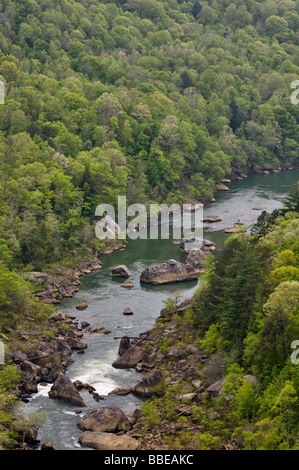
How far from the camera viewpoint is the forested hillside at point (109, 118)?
9512 cm

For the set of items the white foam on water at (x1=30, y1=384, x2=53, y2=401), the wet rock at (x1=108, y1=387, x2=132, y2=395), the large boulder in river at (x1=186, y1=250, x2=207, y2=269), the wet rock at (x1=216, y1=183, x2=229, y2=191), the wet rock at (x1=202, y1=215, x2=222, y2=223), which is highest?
the wet rock at (x1=216, y1=183, x2=229, y2=191)

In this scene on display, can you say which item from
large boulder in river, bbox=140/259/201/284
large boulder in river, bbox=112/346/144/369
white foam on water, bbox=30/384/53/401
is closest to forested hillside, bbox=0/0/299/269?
large boulder in river, bbox=140/259/201/284

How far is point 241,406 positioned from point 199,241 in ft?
165

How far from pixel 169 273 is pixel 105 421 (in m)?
35.8

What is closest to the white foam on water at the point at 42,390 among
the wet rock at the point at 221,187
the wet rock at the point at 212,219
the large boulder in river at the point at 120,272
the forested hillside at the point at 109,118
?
the forested hillside at the point at 109,118

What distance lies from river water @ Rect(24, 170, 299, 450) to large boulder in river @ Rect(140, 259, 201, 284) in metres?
0.96

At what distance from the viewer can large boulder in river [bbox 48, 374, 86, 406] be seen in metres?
53.9

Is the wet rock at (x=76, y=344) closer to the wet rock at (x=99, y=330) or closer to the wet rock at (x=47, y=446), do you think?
the wet rock at (x=99, y=330)

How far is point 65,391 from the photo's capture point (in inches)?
2142

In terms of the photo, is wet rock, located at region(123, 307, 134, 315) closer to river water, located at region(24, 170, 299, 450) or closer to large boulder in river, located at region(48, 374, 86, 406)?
river water, located at region(24, 170, 299, 450)

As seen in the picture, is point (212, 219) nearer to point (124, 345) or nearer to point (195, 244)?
point (195, 244)

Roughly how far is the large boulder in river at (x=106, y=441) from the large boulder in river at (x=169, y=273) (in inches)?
1413

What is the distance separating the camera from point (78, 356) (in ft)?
207
